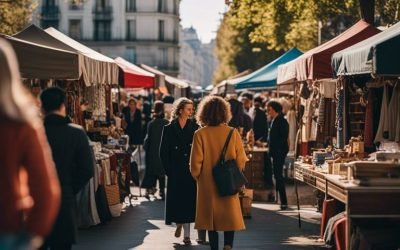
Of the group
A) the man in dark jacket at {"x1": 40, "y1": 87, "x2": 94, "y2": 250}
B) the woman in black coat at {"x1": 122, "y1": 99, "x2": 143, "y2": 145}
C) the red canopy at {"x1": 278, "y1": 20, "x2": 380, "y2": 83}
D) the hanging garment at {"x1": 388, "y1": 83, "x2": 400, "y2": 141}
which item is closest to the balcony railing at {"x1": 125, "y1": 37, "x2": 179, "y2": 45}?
the woman in black coat at {"x1": 122, "y1": 99, "x2": 143, "y2": 145}

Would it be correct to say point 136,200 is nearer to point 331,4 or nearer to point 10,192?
point 331,4

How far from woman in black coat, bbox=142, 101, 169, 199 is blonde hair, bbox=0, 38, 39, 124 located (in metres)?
12.8

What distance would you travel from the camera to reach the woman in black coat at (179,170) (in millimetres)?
11969

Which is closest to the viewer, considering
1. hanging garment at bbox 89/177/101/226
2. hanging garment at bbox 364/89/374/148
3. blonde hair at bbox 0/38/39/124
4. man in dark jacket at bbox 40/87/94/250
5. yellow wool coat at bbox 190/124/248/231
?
blonde hair at bbox 0/38/39/124

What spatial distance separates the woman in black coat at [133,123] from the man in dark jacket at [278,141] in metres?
7.62

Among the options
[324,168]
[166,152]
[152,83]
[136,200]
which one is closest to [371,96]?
[324,168]

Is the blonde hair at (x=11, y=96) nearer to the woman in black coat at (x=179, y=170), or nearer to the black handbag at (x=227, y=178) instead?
→ the black handbag at (x=227, y=178)

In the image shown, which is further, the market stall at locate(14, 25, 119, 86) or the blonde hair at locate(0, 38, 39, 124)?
the market stall at locate(14, 25, 119, 86)

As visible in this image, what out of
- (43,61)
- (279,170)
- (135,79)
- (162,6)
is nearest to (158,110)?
(279,170)

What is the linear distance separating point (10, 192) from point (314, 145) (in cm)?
1370

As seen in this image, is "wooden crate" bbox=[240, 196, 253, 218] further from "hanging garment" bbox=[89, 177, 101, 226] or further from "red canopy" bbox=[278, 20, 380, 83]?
"hanging garment" bbox=[89, 177, 101, 226]

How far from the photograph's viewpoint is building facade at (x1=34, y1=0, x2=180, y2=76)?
94062mm

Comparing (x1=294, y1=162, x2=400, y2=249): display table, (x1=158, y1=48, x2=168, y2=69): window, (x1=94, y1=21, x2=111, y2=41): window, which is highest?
(x1=94, y1=21, x2=111, y2=41): window

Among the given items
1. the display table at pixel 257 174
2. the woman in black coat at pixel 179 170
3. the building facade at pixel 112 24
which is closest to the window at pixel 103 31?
the building facade at pixel 112 24
